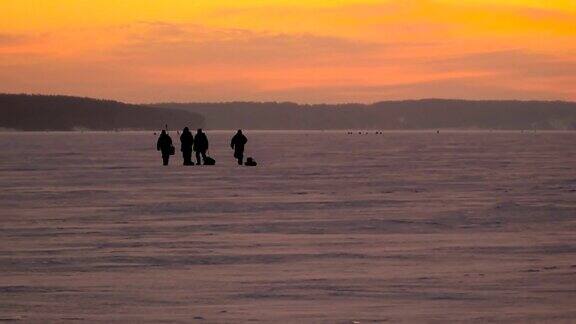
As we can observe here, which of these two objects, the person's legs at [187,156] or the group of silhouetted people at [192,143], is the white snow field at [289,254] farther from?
the person's legs at [187,156]

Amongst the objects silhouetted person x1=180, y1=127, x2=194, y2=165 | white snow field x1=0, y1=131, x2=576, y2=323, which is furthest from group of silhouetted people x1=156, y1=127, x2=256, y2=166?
white snow field x1=0, y1=131, x2=576, y2=323

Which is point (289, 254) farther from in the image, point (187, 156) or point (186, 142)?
point (187, 156)

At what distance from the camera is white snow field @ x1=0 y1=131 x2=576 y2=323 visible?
459 inches

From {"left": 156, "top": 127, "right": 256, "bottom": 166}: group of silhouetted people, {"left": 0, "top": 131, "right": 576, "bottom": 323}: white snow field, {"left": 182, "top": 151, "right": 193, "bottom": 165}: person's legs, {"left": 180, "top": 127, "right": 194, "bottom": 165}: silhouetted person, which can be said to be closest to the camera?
{"left": 0, "top": 131, "right": 576, "bottom": 323}: white snow field

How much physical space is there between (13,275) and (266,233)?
5804 millimetres

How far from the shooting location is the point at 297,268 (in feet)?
48.1

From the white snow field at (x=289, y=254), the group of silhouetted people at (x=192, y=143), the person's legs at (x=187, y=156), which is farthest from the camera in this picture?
the person's legs at (x=187, y=156)

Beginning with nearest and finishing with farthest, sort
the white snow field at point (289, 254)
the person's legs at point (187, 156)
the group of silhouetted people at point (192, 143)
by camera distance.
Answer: the white snow field at point (289, 254) < the group of silhouetted people at point (192, 143) < the person's legs at point (187, 156)

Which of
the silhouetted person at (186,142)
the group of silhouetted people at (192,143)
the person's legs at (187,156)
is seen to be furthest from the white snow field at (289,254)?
the person's legs at (187,156)

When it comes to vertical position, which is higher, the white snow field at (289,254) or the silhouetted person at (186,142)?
the silhouetted person at (186,142)

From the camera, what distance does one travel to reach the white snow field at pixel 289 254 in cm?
1166

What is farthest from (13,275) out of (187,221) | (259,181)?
(259,181)

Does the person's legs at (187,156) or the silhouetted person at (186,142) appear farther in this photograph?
the person's legs at (187,156)

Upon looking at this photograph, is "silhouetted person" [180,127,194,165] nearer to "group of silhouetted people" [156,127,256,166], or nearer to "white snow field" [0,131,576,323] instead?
"group of silhouetted people" [156,127,256,166]
